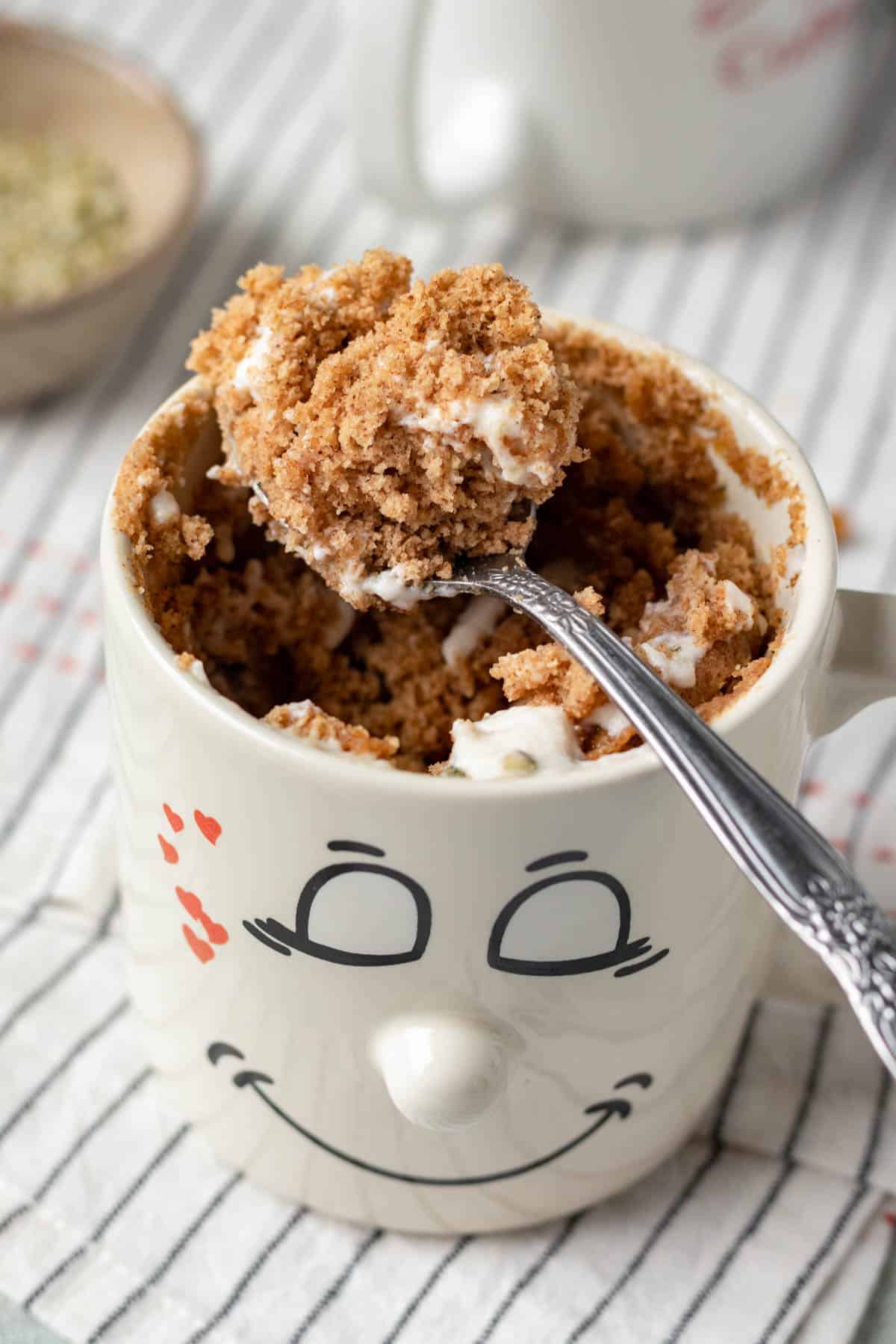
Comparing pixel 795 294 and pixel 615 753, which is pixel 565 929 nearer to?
pixel 615 753

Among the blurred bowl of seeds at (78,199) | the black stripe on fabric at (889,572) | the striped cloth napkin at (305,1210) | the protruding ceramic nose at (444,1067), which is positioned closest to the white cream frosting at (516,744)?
the protruding ceramic nose at (444,1067)

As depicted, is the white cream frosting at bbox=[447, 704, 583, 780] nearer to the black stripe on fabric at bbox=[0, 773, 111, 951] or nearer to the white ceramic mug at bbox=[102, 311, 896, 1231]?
the white ceramic mug at bbox=[102, 311, 896, 1231]

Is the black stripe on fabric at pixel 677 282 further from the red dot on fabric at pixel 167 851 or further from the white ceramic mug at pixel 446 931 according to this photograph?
the red dot on fabric at pixel 167 851

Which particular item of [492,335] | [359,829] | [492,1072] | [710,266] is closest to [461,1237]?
[492,1072]

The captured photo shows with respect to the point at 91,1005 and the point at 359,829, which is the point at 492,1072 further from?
the point at 91,1005

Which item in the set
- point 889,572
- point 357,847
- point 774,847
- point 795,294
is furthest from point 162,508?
point 795,294
